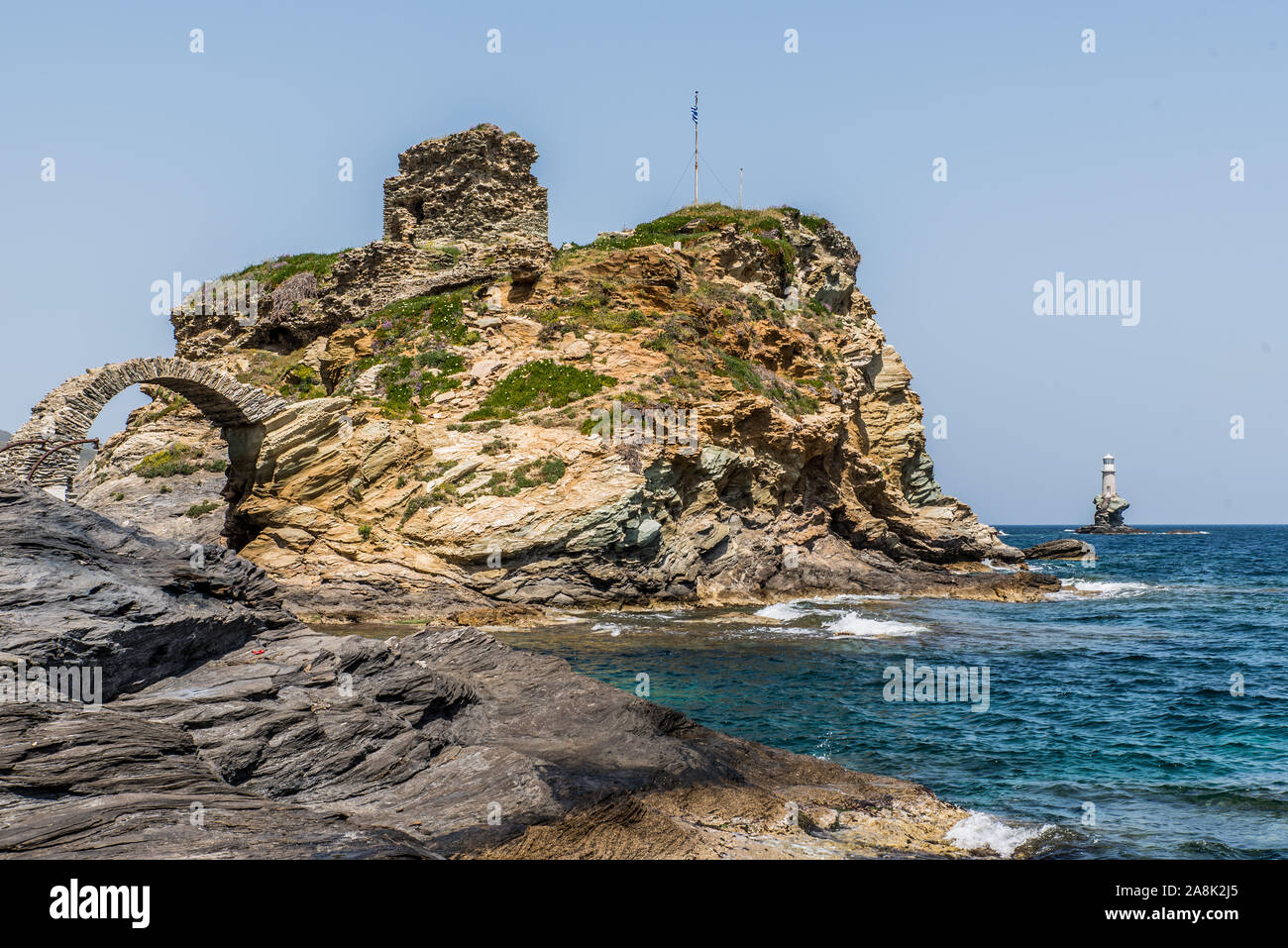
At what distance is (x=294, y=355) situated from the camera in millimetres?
42031

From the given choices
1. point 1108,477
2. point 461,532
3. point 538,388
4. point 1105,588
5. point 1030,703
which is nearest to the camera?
point 1030,703

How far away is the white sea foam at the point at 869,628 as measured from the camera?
88.0 feet

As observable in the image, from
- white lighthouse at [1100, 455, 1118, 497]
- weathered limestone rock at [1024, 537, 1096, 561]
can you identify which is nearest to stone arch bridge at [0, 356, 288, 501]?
weathered limestone rock at [1024, 537, 1096, 561]

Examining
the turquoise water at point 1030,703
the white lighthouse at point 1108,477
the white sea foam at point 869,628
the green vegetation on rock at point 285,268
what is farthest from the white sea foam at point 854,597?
the white lighthouse at point 1108,477

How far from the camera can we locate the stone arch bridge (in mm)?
19688

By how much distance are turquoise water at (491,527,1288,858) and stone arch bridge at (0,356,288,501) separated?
11758 mm

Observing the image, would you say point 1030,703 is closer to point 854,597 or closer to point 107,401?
point 854,597

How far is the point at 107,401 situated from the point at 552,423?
14620mm

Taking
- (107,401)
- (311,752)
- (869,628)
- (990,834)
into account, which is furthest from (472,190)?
(990,834)

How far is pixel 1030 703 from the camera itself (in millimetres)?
18703

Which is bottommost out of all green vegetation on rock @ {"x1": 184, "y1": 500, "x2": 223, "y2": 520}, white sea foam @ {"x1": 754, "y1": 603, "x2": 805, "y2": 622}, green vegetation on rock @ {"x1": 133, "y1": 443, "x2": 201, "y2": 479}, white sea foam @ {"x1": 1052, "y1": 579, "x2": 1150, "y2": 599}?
white sea foam @ {"x1": 1052, "y1": 579, "x2": 1150, "y2": 599}

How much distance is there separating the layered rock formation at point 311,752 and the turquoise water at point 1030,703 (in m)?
2.57

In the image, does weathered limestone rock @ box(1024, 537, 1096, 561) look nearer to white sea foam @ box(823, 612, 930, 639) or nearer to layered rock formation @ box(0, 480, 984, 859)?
white sea foam @ box(823, 612, 930, 639)

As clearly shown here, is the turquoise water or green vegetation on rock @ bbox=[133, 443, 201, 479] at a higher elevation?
green vegetation on rock @ bbox=[133, 443, 201, 479]
